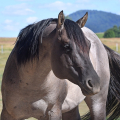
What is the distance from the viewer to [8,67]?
3.20 metres

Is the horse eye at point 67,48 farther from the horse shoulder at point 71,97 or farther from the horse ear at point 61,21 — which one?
the horse shoulder at point 71,97

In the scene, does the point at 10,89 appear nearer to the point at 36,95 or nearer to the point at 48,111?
the point at 36,95

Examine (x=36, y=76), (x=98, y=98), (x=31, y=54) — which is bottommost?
(x=98, y=98)

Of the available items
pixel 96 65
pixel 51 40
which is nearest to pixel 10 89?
pixel 51 40

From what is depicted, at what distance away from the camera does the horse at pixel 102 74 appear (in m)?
4.03

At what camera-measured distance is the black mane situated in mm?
2615

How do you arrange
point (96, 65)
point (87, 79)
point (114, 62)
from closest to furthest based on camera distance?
point (87, 79)
point (96, 65)
point (114, 62)

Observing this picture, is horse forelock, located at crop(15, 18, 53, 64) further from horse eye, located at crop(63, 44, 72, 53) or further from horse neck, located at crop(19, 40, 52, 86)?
horse eye, located at crop(63, 44, 72, 53)

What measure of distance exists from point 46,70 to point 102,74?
1325 mm

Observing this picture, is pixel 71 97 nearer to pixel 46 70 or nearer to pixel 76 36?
Answer: pixel 46 70

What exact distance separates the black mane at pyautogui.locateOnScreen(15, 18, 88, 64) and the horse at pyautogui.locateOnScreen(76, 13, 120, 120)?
3.40 feet

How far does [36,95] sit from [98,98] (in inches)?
49.3

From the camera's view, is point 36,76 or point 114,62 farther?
point 114,62

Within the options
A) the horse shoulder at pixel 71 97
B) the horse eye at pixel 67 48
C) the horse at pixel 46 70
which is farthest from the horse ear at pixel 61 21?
the horse shoulder at pixel 71 97
